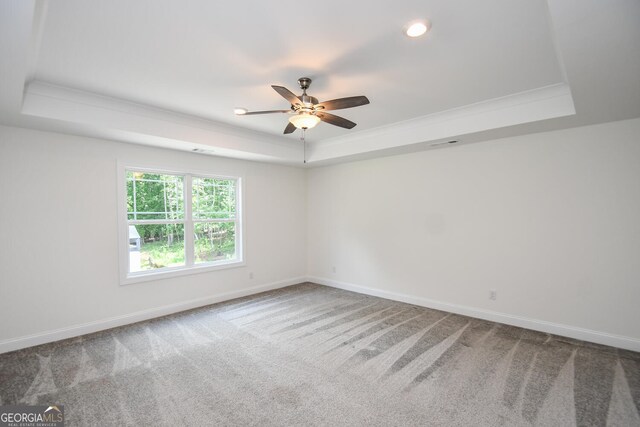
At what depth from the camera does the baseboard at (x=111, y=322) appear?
3.20 metres

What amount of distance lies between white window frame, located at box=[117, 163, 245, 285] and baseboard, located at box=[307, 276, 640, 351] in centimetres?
237

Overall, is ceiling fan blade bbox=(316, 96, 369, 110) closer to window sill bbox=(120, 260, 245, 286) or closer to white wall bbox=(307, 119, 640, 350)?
white wall bbox=(307, 119, 640, 350)

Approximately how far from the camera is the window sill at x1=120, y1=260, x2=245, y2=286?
400 cm

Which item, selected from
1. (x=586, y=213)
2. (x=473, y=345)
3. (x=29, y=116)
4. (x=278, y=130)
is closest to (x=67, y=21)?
(x=29, y=116)

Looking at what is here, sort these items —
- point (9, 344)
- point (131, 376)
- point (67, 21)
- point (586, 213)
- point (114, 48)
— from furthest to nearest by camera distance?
point (586, 213), point (9, 344), point (131, 376), point (114, 48), point (67, 21)

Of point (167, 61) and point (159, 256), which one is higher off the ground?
point (167, 61)

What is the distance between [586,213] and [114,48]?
16.0ft

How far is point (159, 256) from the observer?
172 inches

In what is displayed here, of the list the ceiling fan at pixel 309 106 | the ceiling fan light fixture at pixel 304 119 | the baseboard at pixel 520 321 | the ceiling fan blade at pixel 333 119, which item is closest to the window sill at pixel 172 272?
the baseboard at pixel 520 321

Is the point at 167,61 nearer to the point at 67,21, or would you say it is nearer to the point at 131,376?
the point at 67,21

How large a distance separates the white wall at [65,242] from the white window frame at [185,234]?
81 millimetres

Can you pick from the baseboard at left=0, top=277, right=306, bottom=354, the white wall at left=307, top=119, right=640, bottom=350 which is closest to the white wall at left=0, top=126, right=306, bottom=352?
the baseboard at left=0, top=277, right=306, bottom=354

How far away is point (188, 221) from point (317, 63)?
323 centimetres

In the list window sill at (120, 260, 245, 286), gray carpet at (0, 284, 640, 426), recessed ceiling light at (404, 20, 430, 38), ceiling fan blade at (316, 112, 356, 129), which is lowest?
gray carpet at (0, 284, 640, 426)
